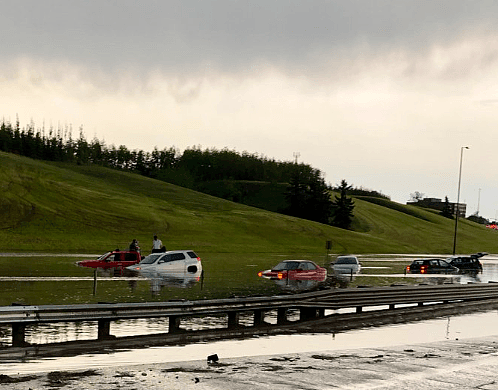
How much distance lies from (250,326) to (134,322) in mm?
2919

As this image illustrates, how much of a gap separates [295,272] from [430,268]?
18.7 m

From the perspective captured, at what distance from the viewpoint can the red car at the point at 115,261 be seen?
40228 millimetres

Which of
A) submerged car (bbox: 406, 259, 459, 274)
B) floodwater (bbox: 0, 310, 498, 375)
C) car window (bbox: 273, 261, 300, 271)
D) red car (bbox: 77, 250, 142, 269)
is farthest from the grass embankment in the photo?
floodwater (bbox: 0, 310, 498, 375)

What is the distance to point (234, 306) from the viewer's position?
661 inches

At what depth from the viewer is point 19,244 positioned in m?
67.4

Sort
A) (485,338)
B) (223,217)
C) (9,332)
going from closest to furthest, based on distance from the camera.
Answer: (9,332) < (485,338) < (223,217)

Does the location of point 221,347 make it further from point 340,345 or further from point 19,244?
point 19,244

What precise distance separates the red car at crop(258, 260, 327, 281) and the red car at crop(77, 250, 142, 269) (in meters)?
8.51

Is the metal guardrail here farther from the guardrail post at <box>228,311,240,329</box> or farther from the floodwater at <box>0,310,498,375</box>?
the floodwater at <box>0,310,498,375</box>

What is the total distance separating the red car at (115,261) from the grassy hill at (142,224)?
76.5 ft

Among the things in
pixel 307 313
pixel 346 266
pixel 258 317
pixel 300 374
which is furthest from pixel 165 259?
pixel 300 374

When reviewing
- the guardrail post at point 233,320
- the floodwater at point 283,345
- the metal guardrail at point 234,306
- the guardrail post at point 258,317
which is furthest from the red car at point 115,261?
the guardrail post at point 233,320

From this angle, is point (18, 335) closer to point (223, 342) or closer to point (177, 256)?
point (223, 342)

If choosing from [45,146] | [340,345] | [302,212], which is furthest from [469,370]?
[45,146]
